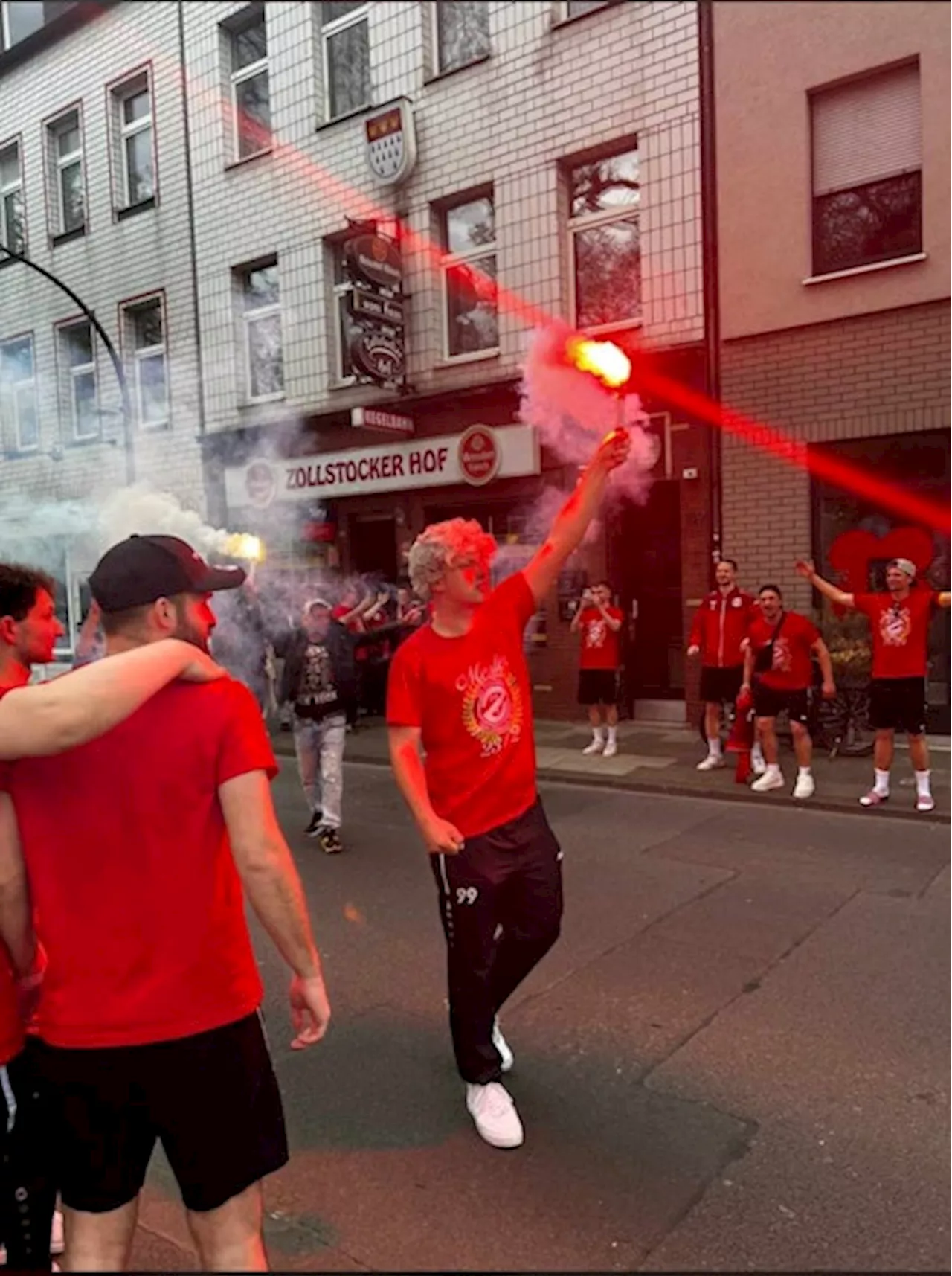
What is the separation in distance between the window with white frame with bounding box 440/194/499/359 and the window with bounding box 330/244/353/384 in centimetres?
133

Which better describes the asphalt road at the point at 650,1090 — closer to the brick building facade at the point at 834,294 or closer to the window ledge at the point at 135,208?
the brick building facade at the point at 834,294

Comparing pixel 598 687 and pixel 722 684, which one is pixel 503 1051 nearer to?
pixel 722 684

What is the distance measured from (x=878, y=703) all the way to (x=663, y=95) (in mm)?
6887

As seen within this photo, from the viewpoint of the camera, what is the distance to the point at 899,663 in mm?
7336

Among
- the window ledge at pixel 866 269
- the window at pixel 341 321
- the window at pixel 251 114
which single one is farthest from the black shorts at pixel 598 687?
the window at pixel 251 114

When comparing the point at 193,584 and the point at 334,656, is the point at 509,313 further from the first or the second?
the point at 193,584

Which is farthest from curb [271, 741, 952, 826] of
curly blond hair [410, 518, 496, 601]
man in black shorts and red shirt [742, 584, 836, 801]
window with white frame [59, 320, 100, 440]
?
curly blond hair [410, 518, 496, 601]

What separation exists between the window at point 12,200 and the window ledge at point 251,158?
6723mm

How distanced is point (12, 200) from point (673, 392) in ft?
23.8

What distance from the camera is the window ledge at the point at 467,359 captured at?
12211 millimetres

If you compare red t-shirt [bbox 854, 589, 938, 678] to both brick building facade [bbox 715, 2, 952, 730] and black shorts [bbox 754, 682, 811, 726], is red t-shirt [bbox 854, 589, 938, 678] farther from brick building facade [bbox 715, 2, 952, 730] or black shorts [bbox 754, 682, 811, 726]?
brick building facade [bbox 715, 2, 952, 730]

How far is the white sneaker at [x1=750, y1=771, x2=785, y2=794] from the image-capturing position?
320 inches

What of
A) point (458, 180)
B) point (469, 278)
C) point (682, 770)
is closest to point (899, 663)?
point (682, 770)

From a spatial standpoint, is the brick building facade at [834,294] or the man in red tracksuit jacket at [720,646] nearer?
the man in red tracksuit jacket at [720,646]
